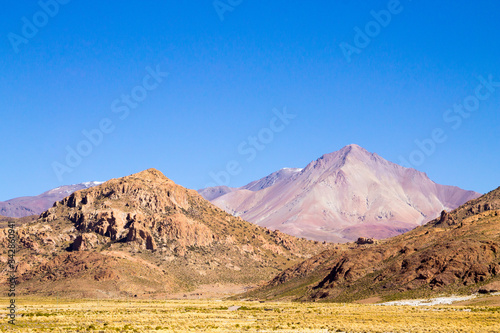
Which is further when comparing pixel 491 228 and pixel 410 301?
pixel 491 228

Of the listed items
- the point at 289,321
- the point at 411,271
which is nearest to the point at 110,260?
the point at 411,271

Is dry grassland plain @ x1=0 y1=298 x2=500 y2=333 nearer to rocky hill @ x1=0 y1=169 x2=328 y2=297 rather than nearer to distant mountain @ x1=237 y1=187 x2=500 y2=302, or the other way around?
distant mountain @ x1=237 y1=187 x2=500 y2=302

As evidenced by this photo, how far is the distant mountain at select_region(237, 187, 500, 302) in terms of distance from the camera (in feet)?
355

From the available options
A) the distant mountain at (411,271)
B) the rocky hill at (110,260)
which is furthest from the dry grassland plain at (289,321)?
the rocky hill at (110,260)

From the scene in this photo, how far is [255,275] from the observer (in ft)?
648

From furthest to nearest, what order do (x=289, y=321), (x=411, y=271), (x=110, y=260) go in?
(x=110, y=260) → (x=411, y=271) → (x=289, y=321)

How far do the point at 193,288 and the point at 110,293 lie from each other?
26.9 meters

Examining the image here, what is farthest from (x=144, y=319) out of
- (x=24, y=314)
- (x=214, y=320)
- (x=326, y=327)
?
(x=326, y=327)

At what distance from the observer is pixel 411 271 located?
117m

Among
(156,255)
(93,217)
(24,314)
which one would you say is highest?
(93,217)

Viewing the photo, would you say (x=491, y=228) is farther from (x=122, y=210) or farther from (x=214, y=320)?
(x=122, y=210)

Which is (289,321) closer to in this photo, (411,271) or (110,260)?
(411,271)

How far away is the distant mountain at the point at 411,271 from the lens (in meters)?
108

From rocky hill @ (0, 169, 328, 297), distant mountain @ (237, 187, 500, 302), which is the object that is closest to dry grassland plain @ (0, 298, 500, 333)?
distant mountain @ (237, 187, 500, 302)
